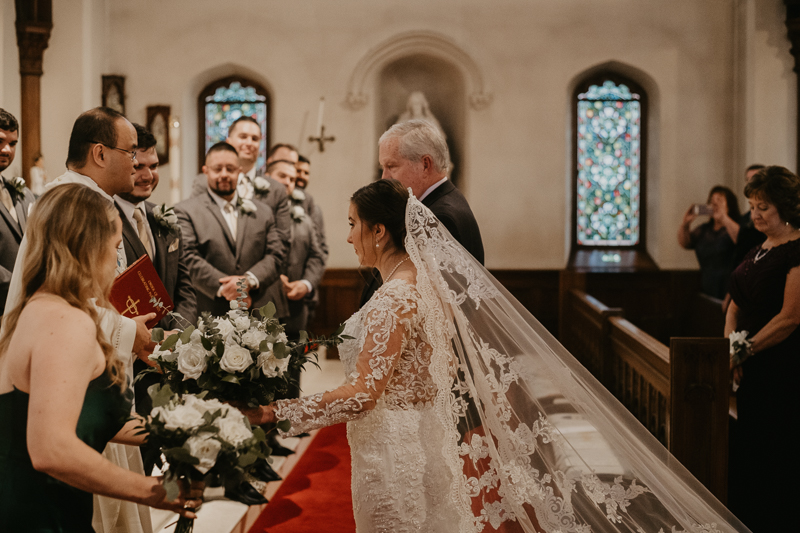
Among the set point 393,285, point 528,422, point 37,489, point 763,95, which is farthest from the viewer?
point 763,95

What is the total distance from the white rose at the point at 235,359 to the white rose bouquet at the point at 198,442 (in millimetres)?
185

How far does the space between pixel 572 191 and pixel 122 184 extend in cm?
705

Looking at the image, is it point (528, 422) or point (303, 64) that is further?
point (303, 64)

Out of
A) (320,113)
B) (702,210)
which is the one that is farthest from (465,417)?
(320,113)

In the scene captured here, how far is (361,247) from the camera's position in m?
2.09

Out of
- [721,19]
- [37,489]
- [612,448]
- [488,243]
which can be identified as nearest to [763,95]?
[721,19]

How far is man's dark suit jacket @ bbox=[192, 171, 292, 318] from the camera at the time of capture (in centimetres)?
420

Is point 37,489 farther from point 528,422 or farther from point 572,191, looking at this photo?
point 572,191

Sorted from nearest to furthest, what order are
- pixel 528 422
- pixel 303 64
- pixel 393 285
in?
1. pixel 393 285
2. pixel 528 422
3. pixel 303 64

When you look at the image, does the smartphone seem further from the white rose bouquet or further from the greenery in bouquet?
the white rose bouquet

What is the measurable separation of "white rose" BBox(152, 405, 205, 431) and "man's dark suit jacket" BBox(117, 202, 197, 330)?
145cm

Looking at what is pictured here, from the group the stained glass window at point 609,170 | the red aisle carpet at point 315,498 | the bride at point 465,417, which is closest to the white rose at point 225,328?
the bride at point 465,417

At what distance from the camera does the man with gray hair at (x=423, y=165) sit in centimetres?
272

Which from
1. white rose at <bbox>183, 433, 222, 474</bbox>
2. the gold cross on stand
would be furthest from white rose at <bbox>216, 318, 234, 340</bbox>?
the gold cross on stand
